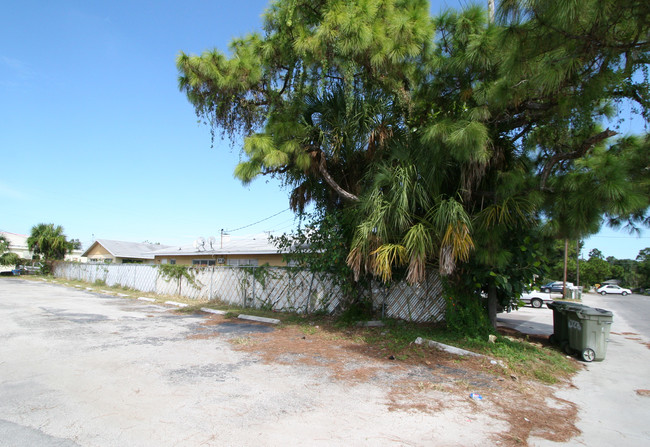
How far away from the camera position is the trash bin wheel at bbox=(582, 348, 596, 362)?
855cm

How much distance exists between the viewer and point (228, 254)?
2423 cm

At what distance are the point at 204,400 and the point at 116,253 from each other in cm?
3852

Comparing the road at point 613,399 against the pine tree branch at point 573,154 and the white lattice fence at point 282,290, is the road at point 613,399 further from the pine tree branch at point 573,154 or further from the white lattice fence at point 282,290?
the white lattice fence at point 282,290

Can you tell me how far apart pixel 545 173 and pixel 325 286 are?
7.57m

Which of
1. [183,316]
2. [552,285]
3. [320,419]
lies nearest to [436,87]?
[320,419]

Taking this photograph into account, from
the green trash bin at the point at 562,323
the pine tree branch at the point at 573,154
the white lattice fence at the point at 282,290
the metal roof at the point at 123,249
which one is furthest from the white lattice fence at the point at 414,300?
the metal roof at the point at 123,249

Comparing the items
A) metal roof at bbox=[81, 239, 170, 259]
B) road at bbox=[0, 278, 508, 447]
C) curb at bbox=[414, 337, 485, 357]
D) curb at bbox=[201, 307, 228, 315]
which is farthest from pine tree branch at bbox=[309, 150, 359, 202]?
metal roof at bbox=[81, 239, 170, 259]

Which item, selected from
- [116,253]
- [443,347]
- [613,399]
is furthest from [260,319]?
[116,253]

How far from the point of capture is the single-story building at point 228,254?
71.9 feet

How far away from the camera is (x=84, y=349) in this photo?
7973mm

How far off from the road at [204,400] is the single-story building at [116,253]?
3294 centimetres

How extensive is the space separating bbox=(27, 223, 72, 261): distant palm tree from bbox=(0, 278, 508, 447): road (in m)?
39.3

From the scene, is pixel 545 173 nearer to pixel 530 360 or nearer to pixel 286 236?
pixel 530 360

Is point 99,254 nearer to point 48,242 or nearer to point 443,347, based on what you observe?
point 48,242
